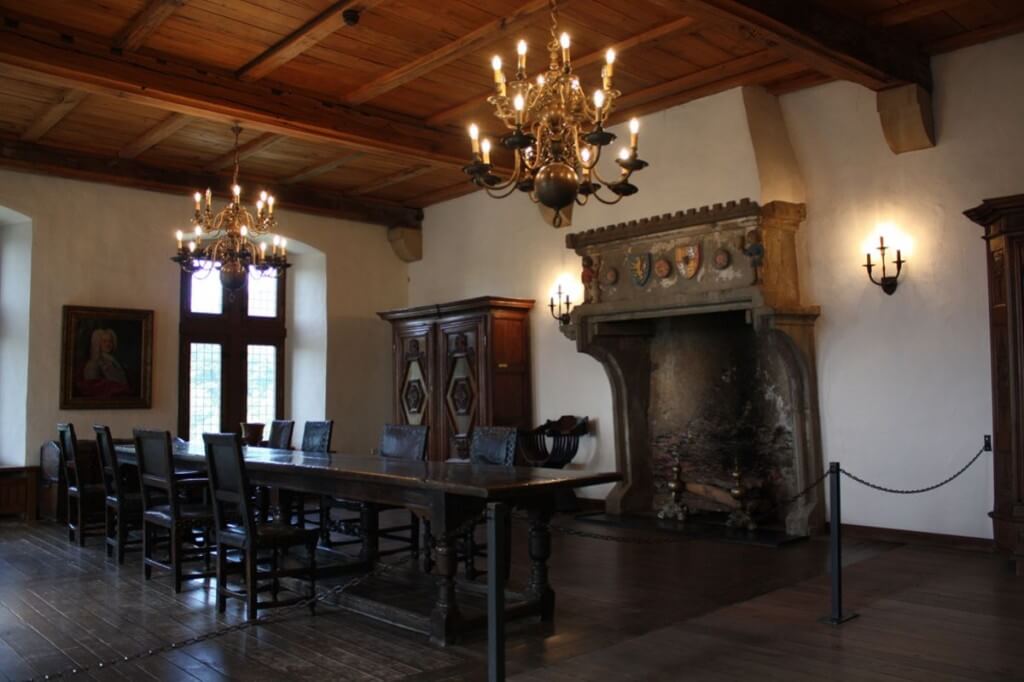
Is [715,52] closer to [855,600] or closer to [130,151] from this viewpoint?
[855,600]

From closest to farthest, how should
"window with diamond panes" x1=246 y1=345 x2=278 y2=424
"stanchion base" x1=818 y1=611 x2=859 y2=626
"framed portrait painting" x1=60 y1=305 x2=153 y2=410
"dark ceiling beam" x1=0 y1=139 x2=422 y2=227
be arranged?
"stanchion base" x1=818 y1=611 x2=859 y2=626 → "dark ceiling beam" x1=0 y1=139 x2=422 y2=227 → "framed portrait painting" x1=60 y1=305 x2=153 y2=410 → "window with diamond panes" x1=246 y1=345 x2=278 y2=424

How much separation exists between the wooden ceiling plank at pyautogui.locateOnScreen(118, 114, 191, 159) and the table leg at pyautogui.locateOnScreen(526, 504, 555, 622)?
16.7 ft

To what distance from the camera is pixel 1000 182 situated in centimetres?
606

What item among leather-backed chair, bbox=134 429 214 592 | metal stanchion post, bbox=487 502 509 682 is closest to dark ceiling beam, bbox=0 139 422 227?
leather-backed chair, bbox=134 429 214 592

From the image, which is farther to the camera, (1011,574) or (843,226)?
(843,226)

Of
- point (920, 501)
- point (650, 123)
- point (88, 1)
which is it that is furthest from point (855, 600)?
point (88, 1)

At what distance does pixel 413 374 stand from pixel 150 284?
9.88 feet

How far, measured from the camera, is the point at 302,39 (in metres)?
5.91

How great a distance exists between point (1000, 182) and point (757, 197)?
1667mm

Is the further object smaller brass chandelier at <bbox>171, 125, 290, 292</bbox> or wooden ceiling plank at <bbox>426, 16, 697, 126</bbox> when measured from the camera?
smaller brass chandelier at <bbox>171, 125, 290, 292</bbox>

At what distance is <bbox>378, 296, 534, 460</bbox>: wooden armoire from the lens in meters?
9.09

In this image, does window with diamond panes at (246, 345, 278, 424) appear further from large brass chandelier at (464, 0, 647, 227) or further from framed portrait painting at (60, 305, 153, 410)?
large brass chandelier at (464, 0, 647, 227)

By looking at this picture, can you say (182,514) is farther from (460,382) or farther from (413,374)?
(413,374)

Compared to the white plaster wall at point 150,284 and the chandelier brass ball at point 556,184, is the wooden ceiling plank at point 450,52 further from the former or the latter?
the white plaster wall at point 150,284
